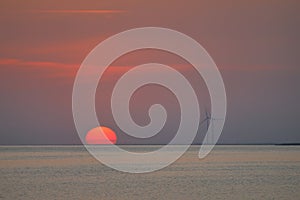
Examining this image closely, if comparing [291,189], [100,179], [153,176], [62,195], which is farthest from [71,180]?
[291,189]

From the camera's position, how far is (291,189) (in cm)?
6700

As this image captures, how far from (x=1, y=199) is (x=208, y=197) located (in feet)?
51.3

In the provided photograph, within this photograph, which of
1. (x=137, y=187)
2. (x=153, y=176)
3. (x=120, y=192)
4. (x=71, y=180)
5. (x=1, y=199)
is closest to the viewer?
(x=1, y=199)

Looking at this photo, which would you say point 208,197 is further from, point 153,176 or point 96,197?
point 153,176

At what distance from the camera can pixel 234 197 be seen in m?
59.5

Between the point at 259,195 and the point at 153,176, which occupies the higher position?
the point at 259,195

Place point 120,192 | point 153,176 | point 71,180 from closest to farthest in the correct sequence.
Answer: point 120,192
point 71,180
point 153,176

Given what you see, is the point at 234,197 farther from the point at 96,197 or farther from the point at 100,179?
the point at 100,179

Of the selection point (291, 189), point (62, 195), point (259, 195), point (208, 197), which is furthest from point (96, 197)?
point (291, 189)

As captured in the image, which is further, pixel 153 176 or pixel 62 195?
pixel 153 176

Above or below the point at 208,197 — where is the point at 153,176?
below

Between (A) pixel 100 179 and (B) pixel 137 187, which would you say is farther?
(A) pixel 100 179

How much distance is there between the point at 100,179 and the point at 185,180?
887 cm

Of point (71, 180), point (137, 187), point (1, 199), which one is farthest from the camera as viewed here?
point (71, 180)
